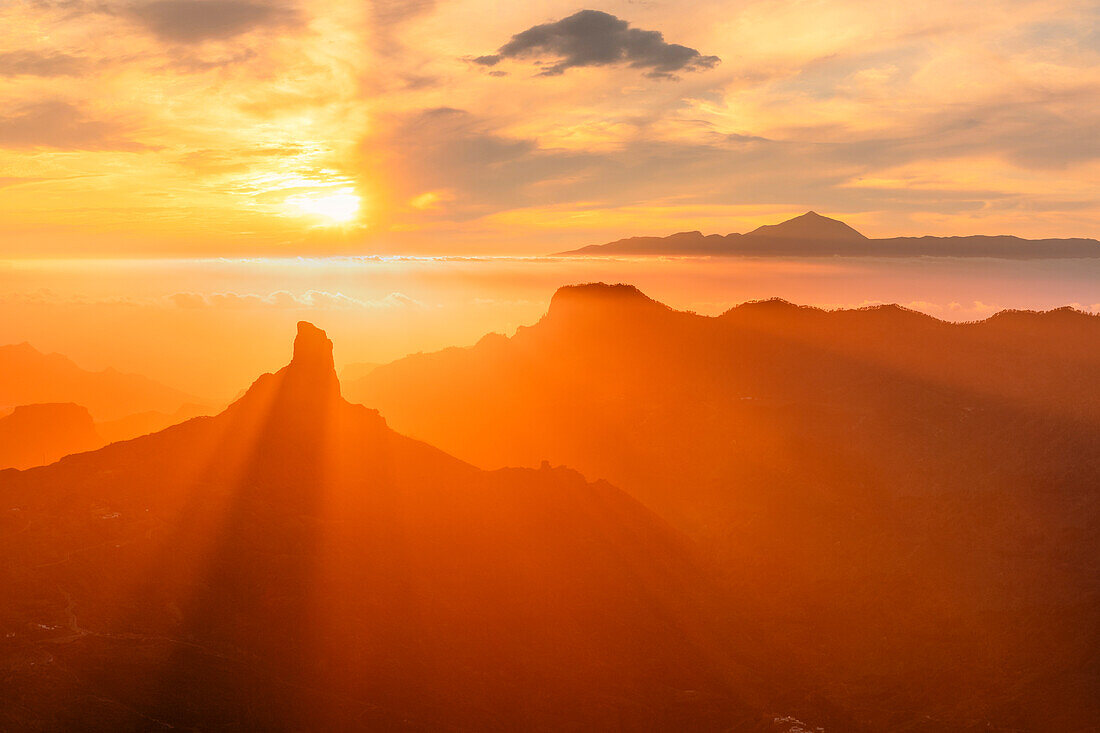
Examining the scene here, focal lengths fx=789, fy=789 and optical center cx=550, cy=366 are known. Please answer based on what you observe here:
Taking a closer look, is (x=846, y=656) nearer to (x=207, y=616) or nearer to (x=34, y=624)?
(x=207, y=616)

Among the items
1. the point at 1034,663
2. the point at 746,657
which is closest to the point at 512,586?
the point at 746,657

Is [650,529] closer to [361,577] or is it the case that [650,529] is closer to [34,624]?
[361,577]

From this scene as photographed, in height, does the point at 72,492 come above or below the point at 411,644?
above

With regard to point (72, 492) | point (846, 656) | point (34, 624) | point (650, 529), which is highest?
point (72, 492)

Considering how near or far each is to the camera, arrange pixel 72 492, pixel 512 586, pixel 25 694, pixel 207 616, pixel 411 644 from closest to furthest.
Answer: pixel 25 694 < pixel 207 616 < pixel 411 644 < pixel 72 492 < pixel 512 586

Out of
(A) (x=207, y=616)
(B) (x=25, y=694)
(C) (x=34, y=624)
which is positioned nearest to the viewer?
(B) (x=25, y=694)

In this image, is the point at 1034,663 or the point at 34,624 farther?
the point at 1034,663
